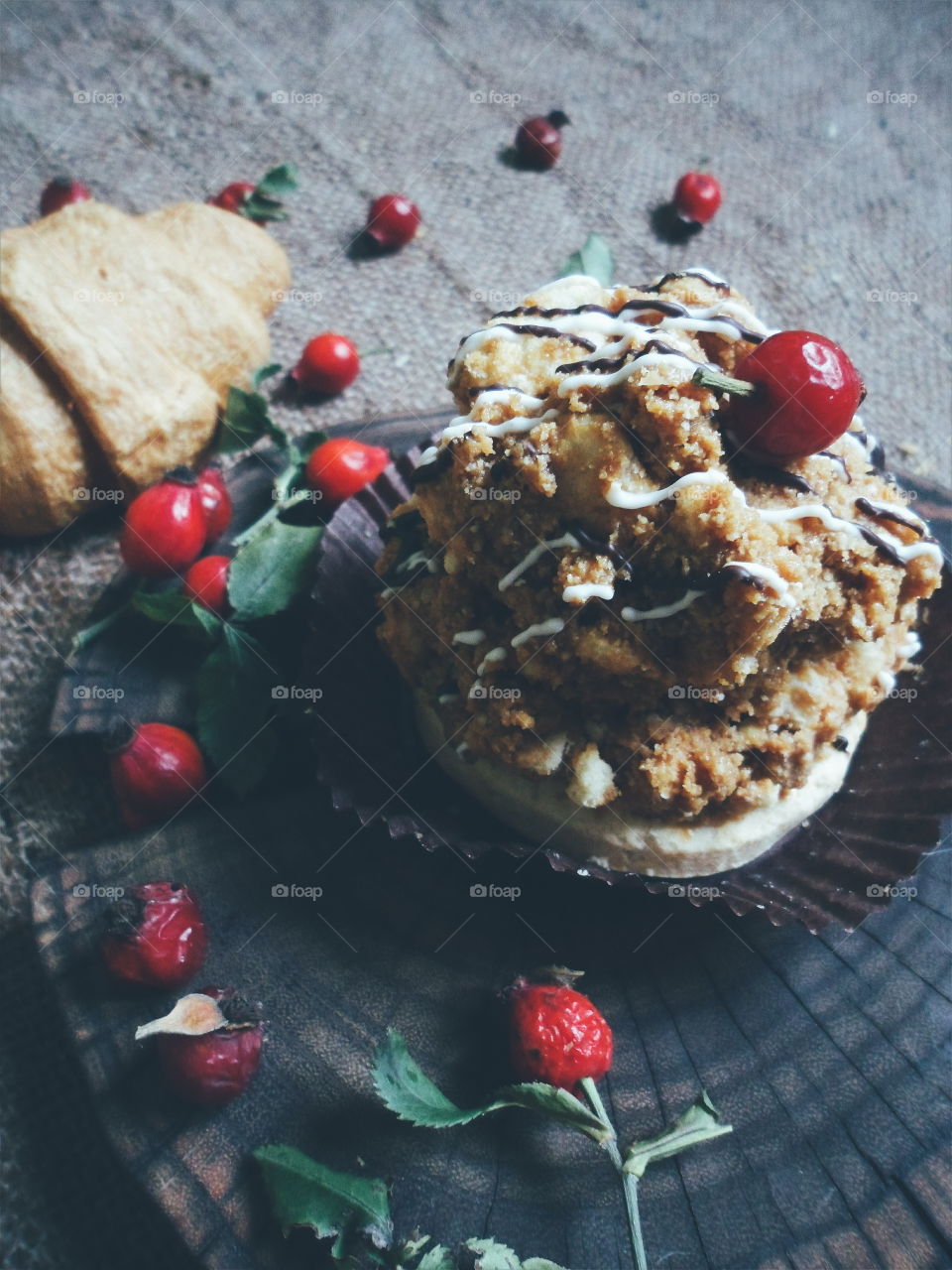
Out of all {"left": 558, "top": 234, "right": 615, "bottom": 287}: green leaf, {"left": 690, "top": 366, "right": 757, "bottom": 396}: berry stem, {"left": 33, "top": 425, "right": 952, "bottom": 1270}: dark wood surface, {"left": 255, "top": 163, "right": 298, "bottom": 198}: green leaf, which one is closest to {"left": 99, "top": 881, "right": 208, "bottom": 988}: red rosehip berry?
{"left": 33, "top": 425, "right": 952, "bottom": 1270}: dark wood surface

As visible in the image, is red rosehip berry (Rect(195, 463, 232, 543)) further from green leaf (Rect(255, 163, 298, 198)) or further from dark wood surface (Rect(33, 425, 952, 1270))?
green leaf (Rect(255, 163, 298, 198))

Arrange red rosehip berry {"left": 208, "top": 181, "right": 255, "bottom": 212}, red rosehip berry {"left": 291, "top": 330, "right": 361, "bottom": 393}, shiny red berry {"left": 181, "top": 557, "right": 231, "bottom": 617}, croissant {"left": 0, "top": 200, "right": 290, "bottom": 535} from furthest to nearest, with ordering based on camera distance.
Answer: red rosehip berry {"left": 208, "top": 181, "right": 255, "bottom": 212} < red rosehip berry {"left": 291, "top": 330, "right": 361, "bottom": 393} < croissant {"left": 0, "top": 200, "right": 290, "bottom": 535} < shiny red berry {"left": 181, "top": 557, "right": 231, "bottom": 617}

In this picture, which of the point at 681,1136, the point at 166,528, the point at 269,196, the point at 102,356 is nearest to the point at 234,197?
the point at 269,196

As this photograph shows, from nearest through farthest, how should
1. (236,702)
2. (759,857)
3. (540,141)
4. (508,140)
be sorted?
(759,857)
(236,702)
(540,141)
(508,140)

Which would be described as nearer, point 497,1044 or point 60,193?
point 497,1044

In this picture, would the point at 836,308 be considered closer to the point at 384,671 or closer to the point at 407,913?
the point at 384,671

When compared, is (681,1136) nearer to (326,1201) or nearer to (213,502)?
(326,1201)
